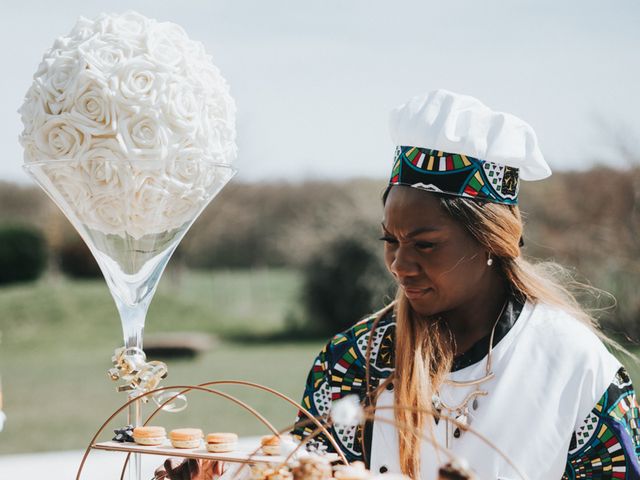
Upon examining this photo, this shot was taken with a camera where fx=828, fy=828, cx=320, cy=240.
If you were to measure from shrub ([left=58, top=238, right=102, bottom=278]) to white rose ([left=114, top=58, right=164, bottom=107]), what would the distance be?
55.7 ft

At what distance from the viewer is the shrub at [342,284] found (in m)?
14.6

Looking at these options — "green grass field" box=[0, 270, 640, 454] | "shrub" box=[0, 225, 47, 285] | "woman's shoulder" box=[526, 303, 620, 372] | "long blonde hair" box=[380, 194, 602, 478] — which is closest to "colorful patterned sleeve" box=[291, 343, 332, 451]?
"long blonde hair" box=[380, 194, 602, 478]

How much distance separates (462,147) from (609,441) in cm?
76

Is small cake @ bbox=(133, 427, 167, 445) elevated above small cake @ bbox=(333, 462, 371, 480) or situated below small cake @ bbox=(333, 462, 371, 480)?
below

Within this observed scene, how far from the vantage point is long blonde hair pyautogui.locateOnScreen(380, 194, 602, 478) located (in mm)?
1929

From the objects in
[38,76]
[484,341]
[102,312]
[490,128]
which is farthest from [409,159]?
[102,312]

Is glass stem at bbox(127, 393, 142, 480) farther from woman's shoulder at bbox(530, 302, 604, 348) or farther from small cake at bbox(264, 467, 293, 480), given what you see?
woman's shoulder at bbox(530, 302, 604, 348)

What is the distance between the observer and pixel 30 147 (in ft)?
5.40

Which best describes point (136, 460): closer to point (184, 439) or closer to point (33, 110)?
point (184, 439)

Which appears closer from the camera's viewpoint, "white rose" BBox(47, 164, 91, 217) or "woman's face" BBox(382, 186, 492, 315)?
"white rose" BBox(47, 164, 91, 217)

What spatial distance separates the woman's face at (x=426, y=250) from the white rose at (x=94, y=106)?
712mm

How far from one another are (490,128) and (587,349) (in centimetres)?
59

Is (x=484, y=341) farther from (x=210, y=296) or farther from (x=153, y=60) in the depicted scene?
(x=210, y=296)

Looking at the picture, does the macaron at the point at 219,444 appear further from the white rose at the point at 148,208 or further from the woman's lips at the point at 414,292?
the woman's lips at the point at 414,292
